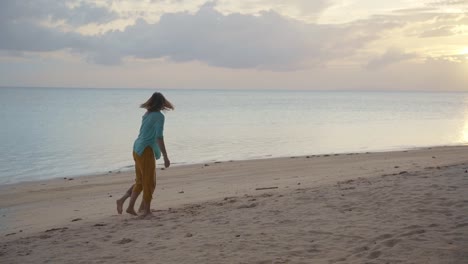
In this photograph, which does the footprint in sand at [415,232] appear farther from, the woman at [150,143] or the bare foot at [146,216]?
the bare foot at [146,216]

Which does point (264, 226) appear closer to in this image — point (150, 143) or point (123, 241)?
point (123, 241)

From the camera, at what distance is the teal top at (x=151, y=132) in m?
7.13

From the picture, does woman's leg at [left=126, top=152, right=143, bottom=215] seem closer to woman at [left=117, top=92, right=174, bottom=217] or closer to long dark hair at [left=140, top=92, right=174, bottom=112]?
woman at [left=117, top=92, right=174, bottom=217]

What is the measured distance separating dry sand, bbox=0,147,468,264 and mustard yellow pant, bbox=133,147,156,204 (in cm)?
52

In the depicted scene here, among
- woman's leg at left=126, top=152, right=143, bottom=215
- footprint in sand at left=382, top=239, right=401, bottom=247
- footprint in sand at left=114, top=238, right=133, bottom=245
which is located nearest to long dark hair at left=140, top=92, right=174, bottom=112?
woman's leg at left=126, top=152, right=143, bottom=215

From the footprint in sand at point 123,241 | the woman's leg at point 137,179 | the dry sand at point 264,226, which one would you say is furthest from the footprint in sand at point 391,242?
the woman's leg at point 137,179

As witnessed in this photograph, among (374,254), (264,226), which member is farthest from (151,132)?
(374,254)

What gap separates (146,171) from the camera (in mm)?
7309

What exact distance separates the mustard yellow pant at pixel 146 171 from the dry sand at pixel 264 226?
515 mm

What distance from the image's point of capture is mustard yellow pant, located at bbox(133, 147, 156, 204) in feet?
23.9

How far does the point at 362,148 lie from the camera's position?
78.7 ft

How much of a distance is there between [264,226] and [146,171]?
2074 millimetres

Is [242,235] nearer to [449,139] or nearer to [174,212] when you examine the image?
[174,212]

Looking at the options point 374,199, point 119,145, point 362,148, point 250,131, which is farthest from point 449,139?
point 374,199
